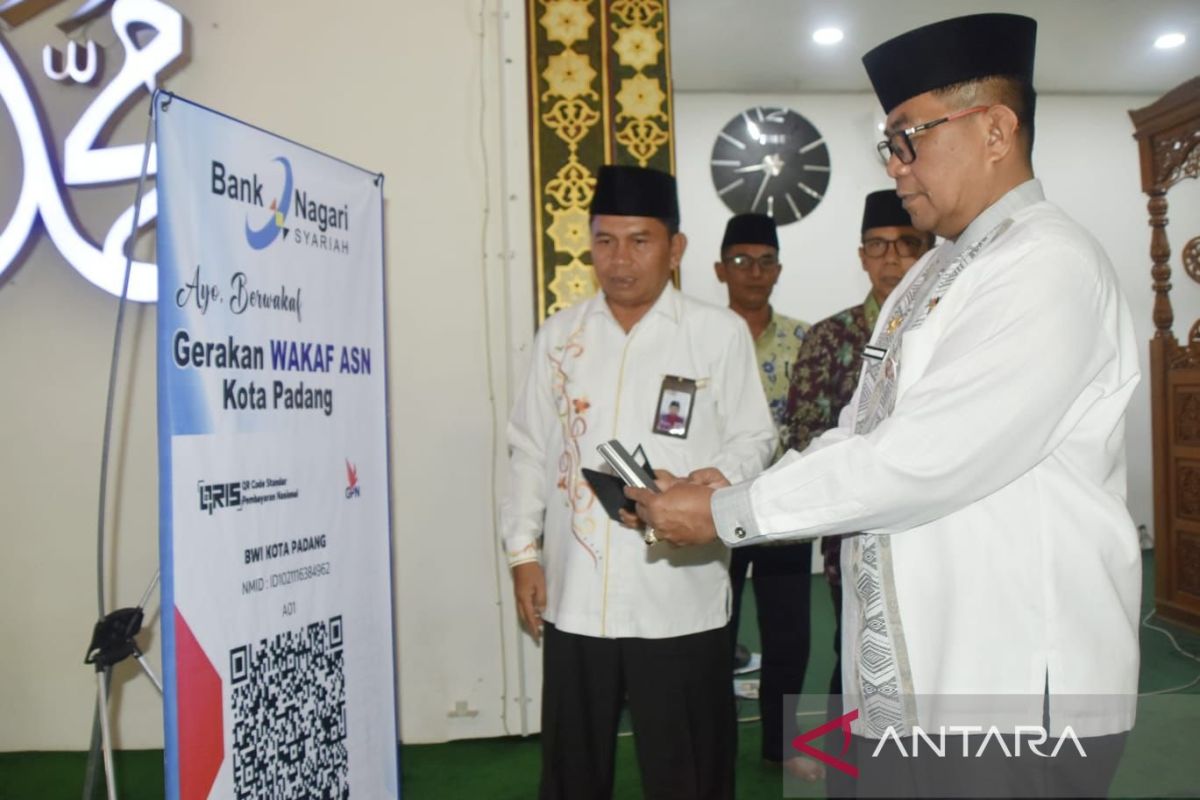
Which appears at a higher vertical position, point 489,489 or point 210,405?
point 210,405

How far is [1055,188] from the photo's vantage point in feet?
21.4

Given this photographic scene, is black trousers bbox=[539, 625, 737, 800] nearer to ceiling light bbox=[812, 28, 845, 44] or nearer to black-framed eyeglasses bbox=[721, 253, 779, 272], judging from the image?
black-framed eyeglasses bbox=[721, 253, 779, 272]

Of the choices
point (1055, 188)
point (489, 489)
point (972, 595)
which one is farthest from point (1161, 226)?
point (972, 595)

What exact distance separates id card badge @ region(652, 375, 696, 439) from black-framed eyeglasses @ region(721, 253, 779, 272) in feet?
3.79

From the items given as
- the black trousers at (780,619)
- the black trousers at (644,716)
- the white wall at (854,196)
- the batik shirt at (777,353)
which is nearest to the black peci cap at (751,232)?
the batik shirt at (777,353)

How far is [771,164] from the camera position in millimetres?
5887

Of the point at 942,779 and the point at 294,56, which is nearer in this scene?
the point at 942,779

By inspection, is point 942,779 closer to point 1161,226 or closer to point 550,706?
point 550,706

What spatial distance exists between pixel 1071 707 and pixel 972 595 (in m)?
0.17

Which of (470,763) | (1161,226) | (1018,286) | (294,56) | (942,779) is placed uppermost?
(294,56)

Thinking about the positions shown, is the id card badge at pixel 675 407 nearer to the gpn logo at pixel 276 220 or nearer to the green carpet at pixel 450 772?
the gpn logo at pixel 276 220

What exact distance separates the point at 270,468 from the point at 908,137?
139 cm

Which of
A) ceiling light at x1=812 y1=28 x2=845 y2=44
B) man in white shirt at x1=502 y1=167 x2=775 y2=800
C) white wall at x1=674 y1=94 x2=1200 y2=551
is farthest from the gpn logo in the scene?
white wall at x1=674 y1=94 x2=1200 y2=551

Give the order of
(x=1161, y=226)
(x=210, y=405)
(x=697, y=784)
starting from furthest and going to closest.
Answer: (x=1161, y=226)
(x=697, y=784)
(x=210, y=405)
